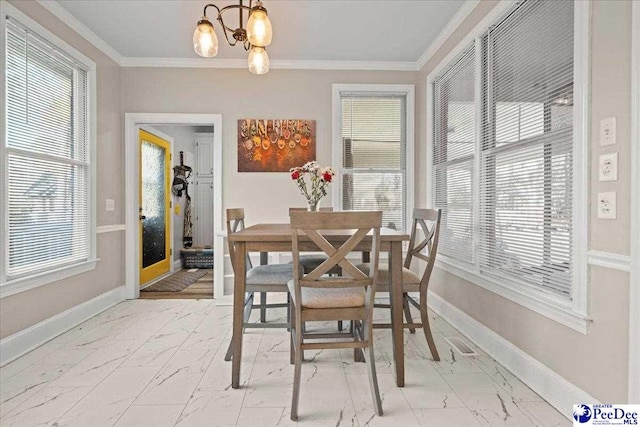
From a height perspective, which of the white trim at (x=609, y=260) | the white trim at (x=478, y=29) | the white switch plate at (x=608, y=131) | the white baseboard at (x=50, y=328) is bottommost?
the white baseboard at (x=50, y=328)

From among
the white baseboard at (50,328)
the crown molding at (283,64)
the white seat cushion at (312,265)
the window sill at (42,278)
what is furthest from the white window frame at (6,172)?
the white seat cushion at (312,265)

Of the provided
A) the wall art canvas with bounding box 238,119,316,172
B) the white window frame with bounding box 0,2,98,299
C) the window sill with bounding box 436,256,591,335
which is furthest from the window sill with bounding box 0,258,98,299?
the window sill with bounding box 436,256,591,335

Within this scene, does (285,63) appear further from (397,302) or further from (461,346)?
(461,346)

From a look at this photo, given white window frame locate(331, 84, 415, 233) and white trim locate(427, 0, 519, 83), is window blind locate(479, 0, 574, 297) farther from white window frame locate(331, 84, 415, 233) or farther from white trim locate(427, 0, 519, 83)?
white window frame locate(331, 84, 415, 233)

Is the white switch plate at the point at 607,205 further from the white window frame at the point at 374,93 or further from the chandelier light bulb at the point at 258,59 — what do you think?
the white window frame at the point at 374,93

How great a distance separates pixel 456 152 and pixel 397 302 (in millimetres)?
1727

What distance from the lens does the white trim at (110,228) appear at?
3670mm

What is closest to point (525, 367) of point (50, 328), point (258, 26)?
point (258, 26)

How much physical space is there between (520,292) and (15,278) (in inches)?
131

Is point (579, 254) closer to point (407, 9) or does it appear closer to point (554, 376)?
point (554, 376)

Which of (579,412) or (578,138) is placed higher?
(578,138)

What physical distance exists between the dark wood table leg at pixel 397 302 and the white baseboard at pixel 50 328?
2.56 m

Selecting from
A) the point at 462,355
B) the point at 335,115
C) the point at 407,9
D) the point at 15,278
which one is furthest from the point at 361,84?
the point at 15,278

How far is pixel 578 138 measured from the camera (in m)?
1.73
